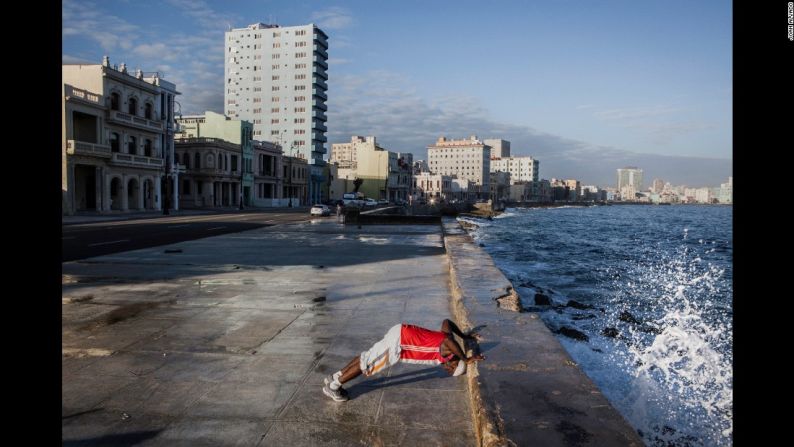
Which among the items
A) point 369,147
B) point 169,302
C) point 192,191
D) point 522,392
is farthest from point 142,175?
point 369,147

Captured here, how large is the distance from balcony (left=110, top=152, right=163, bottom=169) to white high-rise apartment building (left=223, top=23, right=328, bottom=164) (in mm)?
60143

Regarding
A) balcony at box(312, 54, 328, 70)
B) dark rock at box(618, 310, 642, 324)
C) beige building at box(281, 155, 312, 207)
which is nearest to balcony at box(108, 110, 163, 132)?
beige building at box(281, 155, 312, 207)

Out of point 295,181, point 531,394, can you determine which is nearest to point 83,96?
point 531,394

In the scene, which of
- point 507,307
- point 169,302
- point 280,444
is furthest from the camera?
point 169,302

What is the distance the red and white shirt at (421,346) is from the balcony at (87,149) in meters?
42.8

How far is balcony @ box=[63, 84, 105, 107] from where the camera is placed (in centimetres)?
3941

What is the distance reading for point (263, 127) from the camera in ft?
421

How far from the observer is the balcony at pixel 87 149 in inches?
1544

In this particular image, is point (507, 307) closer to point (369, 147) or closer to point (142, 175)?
point (142, 175)

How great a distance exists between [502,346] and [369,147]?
403ft

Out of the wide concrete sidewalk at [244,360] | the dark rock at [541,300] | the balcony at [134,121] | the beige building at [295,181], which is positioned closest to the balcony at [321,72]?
the beige building at [295,181]
